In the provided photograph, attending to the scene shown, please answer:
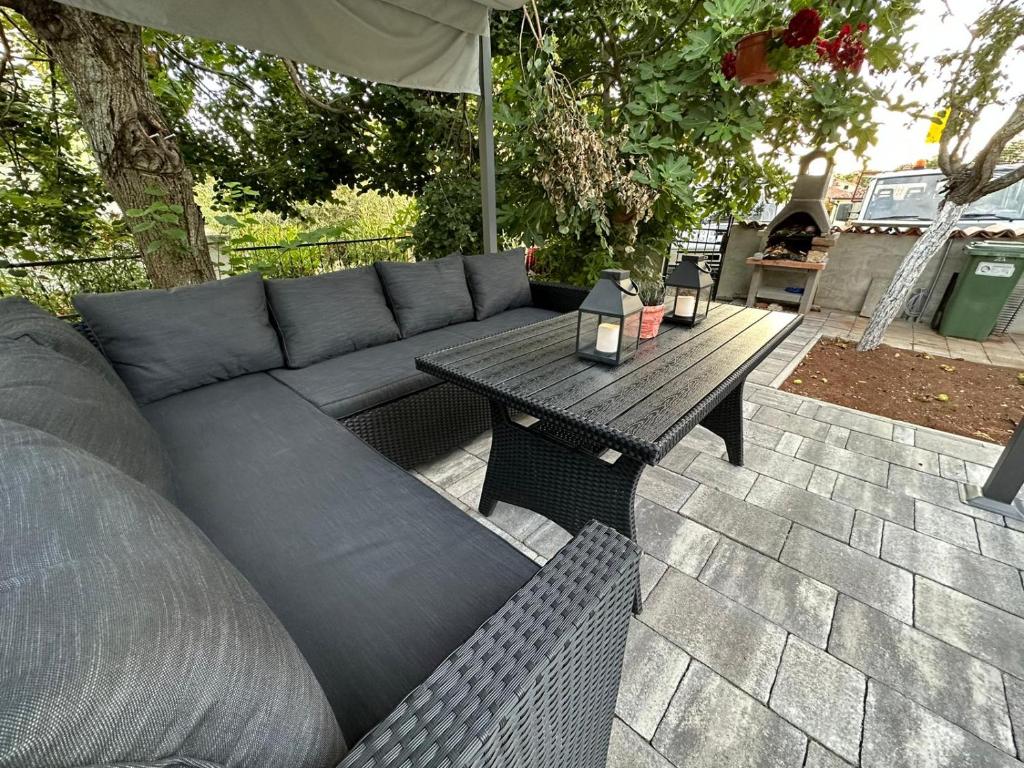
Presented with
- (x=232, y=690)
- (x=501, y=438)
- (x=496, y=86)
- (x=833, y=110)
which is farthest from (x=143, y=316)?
(x=833, y=110)

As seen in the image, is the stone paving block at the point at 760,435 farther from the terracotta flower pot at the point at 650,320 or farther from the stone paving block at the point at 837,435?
the terracotta flower pot at the point at 650,320

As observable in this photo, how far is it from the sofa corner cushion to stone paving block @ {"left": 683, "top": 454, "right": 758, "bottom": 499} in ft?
5.42

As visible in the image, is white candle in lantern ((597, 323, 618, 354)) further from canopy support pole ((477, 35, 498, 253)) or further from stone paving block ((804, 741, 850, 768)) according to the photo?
canopy support pole ((477, 35, 498, 253))

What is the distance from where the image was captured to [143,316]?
168 cm

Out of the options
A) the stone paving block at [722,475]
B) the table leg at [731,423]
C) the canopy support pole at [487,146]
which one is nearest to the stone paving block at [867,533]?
the stone paving block at [722,475]

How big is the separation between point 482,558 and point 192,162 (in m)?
4.58

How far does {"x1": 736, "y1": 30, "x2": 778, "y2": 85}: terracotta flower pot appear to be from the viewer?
2303 millimetres

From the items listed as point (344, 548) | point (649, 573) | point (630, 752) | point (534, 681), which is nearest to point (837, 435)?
point (649, 573)

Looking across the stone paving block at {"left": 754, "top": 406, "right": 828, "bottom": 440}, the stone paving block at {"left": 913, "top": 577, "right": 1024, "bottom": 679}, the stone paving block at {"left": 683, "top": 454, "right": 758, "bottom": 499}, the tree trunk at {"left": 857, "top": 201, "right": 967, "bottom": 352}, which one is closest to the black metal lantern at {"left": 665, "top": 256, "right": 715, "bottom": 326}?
the stone paving block at {"left": 683, "top": 454, "right": 758, "bottom": 499}

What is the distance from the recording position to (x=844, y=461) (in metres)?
2.15

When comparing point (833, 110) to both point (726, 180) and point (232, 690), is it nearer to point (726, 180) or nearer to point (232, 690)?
point (726, 180)

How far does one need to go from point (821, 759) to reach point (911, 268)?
3.88m

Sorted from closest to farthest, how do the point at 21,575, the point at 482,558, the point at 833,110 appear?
the point at 21,575, the point at 482,558, the point at 833,110

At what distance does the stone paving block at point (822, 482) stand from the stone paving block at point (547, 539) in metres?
1.25
